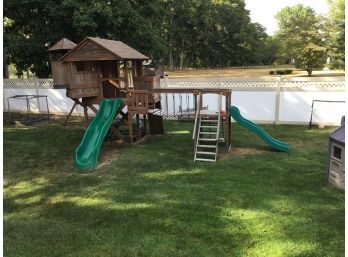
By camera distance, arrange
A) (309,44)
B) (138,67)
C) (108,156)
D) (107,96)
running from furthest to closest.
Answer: (309,44) → (107,96) → (138,67) → (108,156)

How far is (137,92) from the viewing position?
1187 cm

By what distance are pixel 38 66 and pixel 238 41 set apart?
181ft

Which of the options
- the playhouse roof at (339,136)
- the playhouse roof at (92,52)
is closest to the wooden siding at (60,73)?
the playhouse roof at (92,52)

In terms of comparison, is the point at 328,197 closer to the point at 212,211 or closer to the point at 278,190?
the point at 278,190

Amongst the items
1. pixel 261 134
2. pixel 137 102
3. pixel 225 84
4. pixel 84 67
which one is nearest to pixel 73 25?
pixel 84 67

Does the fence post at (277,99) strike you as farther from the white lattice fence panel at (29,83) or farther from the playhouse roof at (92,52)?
the white lattice fence panel at (29,83)

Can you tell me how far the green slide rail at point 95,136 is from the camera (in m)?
9.92

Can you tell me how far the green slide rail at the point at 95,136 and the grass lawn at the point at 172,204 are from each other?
0.34 m

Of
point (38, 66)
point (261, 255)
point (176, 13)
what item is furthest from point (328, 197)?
point (176, 13)

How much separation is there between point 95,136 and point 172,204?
14.6 ft

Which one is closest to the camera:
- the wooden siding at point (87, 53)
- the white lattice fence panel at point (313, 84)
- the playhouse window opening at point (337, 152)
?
the playhouse window opening at point (337, 152)

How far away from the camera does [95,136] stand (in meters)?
10.9

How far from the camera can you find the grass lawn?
5844 millimetres

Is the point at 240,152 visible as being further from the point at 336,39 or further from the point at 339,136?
the point at 336,39
